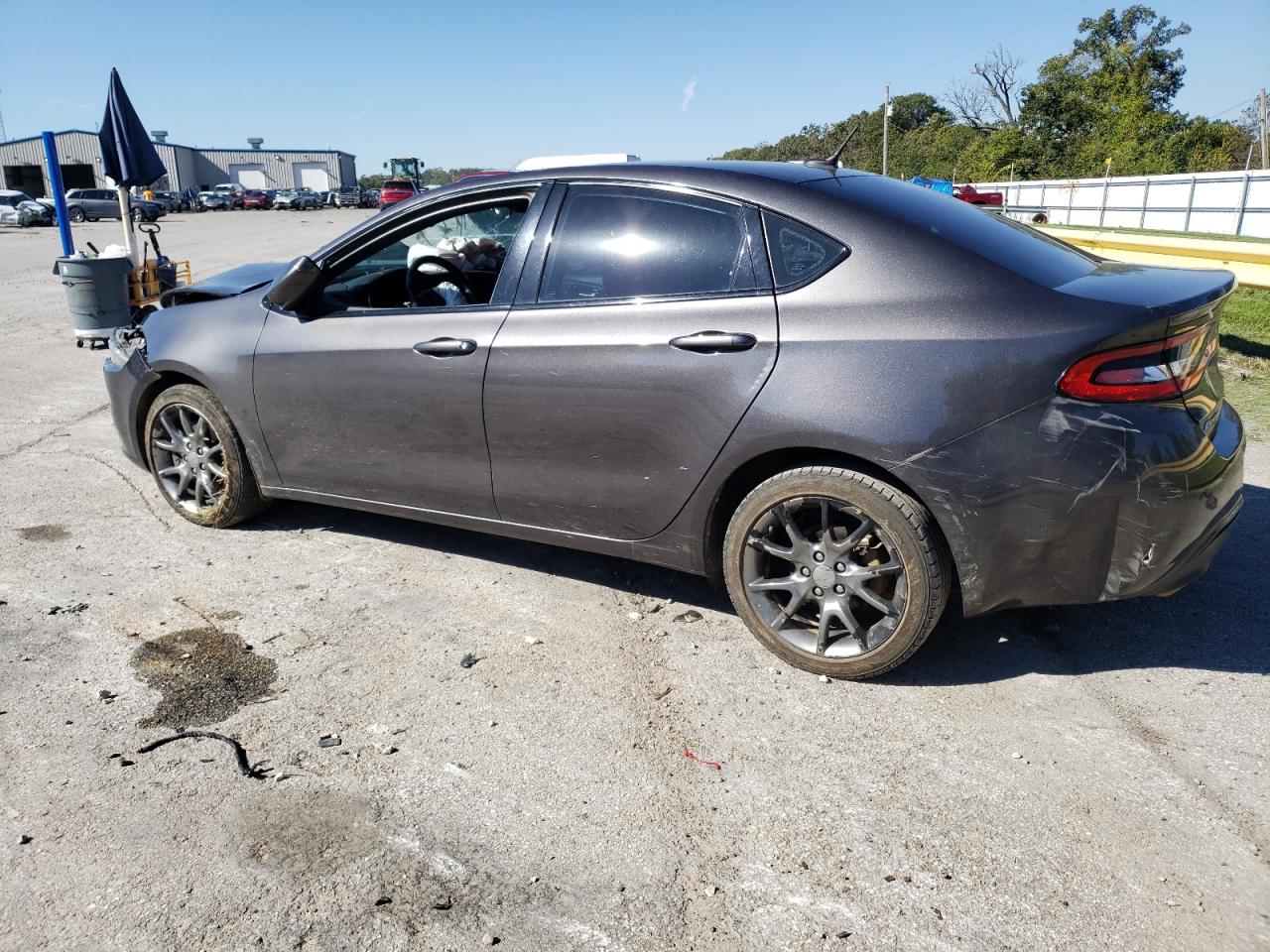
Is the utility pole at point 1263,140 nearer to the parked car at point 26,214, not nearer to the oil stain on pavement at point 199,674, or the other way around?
the oil stain on pavement at point 199,674

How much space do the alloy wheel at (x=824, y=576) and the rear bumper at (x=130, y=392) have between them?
3336 mm

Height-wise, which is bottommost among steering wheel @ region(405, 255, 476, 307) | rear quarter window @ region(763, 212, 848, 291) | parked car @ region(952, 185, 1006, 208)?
steering wheel @ region(405, 255, 476, 307)

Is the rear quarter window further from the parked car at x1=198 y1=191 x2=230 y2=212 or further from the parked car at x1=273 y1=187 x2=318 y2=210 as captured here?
the parked car at x1=198 y1=191 x2=230 y2=212

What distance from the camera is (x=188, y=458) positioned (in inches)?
189

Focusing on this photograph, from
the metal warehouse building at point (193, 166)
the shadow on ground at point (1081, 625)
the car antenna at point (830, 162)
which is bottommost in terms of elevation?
the shadow on ground at point (1081, 625)

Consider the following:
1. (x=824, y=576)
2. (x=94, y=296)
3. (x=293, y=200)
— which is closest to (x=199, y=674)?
(x=824, y=576)

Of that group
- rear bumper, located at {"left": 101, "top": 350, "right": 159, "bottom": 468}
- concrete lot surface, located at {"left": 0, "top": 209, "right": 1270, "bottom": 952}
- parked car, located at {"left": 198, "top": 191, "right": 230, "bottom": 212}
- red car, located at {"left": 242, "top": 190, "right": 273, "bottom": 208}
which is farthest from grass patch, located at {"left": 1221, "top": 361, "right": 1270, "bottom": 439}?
parked car, located at {"left": 198, "top": 191, "right": 230, "bottom": 212}

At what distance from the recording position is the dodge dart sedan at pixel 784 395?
114 inches

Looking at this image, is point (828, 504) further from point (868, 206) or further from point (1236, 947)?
point (1236, 947)

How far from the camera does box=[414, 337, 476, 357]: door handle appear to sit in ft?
12.3

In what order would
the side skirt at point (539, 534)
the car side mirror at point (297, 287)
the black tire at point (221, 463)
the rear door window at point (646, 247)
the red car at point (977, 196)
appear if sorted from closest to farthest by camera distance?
the rear door window at point (646, 247) < the side skirt at point (539, 534) < the car side mirror at point (297, 287) < the black tire at point (221, 463) < the red car at point (977, 196)

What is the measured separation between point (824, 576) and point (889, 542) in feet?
0.90

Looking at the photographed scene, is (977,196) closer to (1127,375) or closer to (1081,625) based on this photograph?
(1081,625)

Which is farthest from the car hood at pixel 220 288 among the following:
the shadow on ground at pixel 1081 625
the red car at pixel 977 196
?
the red car at pixel 977 196
